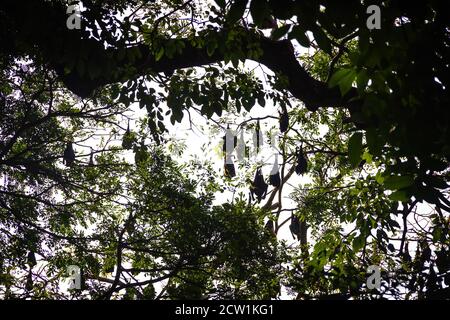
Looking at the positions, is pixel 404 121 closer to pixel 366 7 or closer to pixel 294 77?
pixel 366 7

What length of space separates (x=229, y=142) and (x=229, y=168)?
348mm

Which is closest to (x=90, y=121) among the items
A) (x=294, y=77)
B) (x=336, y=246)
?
(x=294, y=77)

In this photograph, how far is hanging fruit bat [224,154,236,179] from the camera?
611 centimetres

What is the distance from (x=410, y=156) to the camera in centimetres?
175

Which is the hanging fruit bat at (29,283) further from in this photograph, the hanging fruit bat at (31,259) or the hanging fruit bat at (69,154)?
the hanging fruit bat at (69,154)

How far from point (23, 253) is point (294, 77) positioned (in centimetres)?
370

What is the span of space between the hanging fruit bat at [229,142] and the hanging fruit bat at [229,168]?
12 centimetres

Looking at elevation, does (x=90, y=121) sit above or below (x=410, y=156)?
above

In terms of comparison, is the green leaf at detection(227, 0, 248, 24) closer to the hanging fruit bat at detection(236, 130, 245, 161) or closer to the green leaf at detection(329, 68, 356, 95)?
the green leaf at detection(329, 68, 356, 95)

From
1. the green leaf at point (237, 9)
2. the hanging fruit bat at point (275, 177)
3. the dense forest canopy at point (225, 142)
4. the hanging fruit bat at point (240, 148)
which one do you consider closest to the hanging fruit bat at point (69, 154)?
the dense forest canopy at point (225, 142)

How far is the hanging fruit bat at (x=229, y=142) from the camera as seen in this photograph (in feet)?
20.1

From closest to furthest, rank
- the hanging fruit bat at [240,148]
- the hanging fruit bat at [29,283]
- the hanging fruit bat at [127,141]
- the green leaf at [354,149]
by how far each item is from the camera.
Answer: the green leaf at [354,149], the hanging fruit bat at [29,283], the hanging fruit bat at [127,141], the hanging fruit bat at [240,148]

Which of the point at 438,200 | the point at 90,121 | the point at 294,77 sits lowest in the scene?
the point at 438,200
